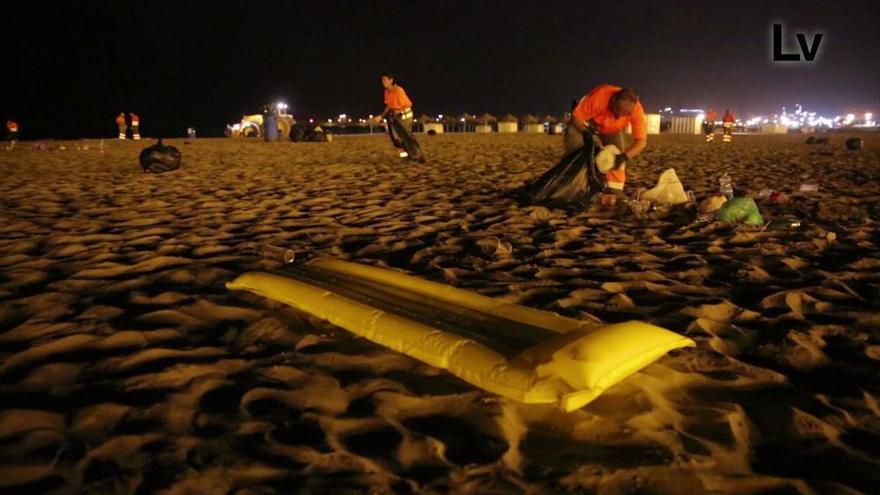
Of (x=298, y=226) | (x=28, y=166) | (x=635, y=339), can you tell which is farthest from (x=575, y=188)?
(x=28, y=166)

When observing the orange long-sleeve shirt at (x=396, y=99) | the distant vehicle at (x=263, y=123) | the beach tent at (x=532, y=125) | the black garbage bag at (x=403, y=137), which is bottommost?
the black garbage bag at (x=403, y=137)

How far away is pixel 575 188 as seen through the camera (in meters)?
5.30

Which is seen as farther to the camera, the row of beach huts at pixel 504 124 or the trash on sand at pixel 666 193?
the row of beach huts at pixel 504 124

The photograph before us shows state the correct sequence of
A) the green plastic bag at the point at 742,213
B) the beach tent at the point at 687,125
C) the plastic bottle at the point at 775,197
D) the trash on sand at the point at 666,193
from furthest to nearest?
the beach tent at the point at 687,125
the plastic bottle at the point at 775,197
the trash on sand at the point at 666,193
the green plastic bag at the point at 742,213

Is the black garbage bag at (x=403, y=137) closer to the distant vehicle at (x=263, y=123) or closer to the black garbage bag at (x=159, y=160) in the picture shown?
the black garbage bag at (x=159, y=160)

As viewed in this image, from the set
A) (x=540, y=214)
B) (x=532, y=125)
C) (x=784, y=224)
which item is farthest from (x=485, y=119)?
(x=784, y=224)

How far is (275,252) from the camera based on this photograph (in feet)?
12.6

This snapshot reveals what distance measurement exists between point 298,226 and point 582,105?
9.87ft

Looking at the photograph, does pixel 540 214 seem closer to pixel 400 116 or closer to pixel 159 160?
pixel 400 116

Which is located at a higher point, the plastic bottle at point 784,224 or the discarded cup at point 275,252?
the plastic bottle at point 784,224

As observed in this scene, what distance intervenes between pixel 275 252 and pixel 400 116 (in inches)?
254

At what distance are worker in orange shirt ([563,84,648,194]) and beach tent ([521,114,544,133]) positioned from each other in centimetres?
3988

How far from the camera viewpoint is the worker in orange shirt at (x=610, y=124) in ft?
16.4

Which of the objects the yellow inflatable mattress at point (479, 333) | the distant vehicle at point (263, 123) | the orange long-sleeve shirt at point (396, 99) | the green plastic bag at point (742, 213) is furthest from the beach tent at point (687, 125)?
the yellow inflatable mattress at point (479, 333)
